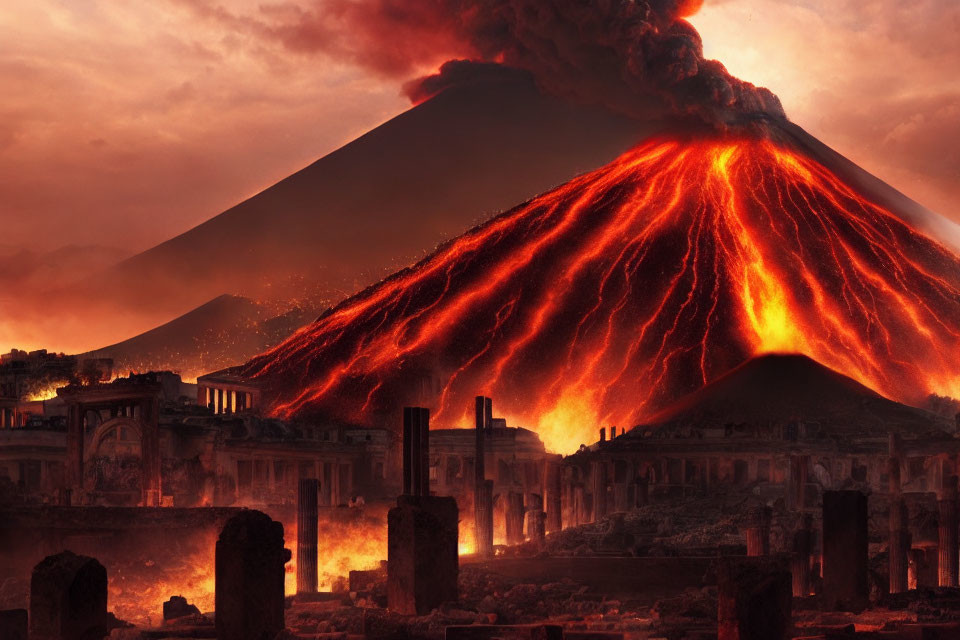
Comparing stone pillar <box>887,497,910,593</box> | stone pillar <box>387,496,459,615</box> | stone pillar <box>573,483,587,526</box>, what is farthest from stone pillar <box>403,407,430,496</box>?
stone pillar <box>573,483,587,526</box>

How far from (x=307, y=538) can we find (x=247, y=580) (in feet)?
66.8

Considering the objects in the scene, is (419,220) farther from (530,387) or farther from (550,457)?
(550,457)

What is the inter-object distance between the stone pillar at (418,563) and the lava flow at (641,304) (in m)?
65.1

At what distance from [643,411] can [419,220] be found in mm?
71352

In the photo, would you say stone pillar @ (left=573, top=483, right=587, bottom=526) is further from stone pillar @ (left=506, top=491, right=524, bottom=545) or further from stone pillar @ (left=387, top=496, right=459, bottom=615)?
stone pillar @ (left=387, top=496, right=459, bottom=615)

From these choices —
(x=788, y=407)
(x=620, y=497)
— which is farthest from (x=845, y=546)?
(x=788, y=407)

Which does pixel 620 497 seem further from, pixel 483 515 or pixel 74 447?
pixel 74 447

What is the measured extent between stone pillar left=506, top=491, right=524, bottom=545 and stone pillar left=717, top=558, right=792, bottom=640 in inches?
1370

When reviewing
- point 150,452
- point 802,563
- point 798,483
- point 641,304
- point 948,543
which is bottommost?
point 802,563

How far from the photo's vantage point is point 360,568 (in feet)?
182

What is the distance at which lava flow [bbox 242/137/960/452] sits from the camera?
360 feet

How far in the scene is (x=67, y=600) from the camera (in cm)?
2681

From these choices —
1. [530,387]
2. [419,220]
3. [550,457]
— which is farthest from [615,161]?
[550,457]

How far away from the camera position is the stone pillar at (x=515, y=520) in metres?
62.8
